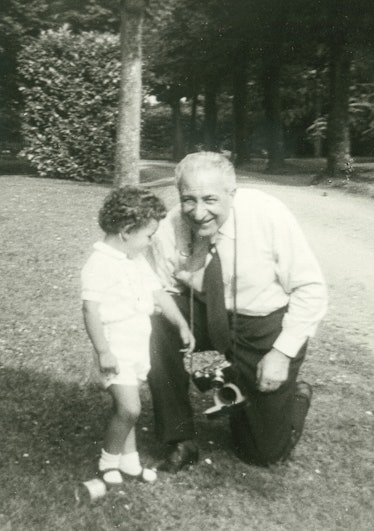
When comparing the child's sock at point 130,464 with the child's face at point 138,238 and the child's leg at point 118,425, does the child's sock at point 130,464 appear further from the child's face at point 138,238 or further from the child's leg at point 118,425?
the child's face at point 138,238

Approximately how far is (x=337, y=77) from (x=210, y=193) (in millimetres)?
14587

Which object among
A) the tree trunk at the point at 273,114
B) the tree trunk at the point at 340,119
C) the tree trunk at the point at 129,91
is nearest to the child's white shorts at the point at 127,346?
the tree trunk at the point at 129,91

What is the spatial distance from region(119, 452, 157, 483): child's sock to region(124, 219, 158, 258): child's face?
3.21 ft

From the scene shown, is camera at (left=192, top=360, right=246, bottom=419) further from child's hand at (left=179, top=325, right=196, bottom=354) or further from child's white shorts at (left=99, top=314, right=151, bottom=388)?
child's white shorts at (left=99, top=314, right=151, bottom=388)

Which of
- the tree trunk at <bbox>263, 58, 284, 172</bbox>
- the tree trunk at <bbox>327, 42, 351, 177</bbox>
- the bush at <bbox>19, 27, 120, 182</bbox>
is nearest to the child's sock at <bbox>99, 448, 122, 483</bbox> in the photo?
the bush at <bbox>19, 27, 120, 182</bbox>

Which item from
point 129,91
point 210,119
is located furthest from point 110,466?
point 210,119

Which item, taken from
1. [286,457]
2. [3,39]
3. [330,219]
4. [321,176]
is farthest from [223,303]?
[3,39]

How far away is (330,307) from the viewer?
23.8 feet

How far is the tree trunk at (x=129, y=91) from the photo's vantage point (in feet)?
43.0

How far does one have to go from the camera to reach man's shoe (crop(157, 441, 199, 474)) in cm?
386

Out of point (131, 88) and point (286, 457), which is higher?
point (131, 88)

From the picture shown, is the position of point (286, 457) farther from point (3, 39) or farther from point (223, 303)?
point (3, 39)

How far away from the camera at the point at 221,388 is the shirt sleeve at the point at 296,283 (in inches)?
12.3

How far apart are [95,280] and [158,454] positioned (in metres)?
1.16
